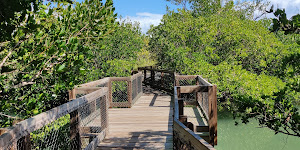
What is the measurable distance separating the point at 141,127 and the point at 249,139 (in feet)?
27.0

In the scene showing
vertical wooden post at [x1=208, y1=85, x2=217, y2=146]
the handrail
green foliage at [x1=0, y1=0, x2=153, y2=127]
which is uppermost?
green foliage at [x1=0, y1=0, x2=153, y2=127]

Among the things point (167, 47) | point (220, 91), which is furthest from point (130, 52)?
point (220, 91)

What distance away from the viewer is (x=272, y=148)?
505 inches

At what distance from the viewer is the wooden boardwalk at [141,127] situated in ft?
19.7

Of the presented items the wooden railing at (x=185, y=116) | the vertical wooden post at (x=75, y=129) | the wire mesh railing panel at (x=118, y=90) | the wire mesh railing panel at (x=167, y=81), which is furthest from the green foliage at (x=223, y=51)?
the vertical wooden post at (x=75, y=129)

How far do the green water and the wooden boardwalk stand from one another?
4126 millimetres

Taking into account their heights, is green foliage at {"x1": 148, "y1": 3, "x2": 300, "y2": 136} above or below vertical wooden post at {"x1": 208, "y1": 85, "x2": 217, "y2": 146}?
above

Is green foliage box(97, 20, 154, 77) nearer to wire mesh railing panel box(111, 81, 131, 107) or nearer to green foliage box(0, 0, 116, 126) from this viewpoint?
wire mesh railing panel box(111, 81, 131, 107)

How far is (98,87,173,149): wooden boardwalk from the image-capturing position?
19.7ft

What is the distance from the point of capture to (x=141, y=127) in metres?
7.60

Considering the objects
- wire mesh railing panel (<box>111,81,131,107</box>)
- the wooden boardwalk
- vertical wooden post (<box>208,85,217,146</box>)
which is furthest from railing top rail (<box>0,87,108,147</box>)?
wire mesh railing panel (<box>111,81,131,107</box>)

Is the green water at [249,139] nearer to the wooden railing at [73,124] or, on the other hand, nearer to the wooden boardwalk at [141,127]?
the wooden boardwalk at [141,127]

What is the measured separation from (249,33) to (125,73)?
7.39m

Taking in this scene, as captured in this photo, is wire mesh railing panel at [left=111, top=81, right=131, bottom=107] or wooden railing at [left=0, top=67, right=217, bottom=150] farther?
wire mesh railing panel at [left=111, top=81, right=131, bottom=107]
